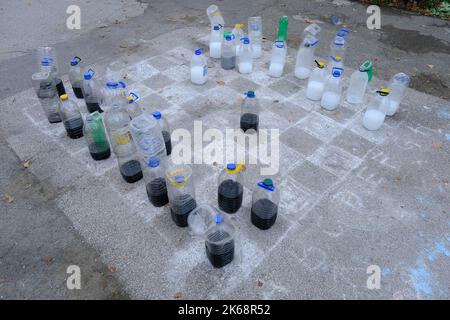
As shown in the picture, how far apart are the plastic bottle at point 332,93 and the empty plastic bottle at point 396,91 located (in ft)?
2.52

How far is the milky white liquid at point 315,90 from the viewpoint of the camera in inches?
187

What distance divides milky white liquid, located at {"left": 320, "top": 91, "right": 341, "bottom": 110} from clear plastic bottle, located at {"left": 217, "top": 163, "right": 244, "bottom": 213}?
224 centimetres

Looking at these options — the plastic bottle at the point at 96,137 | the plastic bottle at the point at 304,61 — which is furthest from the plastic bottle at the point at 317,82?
the plastic bottle at the point at 96,137

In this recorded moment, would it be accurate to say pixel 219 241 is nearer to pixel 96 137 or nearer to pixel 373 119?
pixel 96 137

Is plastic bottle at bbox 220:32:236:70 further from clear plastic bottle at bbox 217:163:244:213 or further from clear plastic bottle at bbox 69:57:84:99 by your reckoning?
clear plastic bottle at bbox 217:163:244:213

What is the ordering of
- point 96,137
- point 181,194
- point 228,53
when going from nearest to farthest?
point 181,194 < point 96,137 < point 228,53

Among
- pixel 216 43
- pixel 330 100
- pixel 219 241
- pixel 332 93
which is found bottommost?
pixel 219 241

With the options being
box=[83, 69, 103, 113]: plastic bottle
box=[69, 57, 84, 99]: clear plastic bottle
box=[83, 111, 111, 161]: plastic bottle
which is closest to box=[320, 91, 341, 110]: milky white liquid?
box=[83, 111, 111, 161]: plastic bottle

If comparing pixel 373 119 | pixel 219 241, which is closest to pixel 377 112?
pixel 373 119

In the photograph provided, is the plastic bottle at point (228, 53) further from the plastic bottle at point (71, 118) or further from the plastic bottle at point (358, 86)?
the plastic bottle at point (71, 118)

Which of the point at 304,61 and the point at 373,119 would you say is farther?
the point at 304,61

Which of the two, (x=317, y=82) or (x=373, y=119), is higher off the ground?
(x=317, y=82)

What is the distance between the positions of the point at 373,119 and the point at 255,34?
285cm

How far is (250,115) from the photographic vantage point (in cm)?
424
